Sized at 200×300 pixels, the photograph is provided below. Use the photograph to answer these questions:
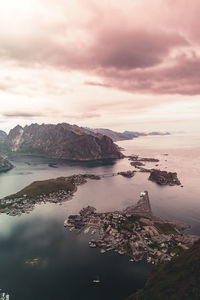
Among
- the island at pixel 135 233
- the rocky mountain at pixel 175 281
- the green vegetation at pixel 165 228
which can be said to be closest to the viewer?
the rocky mountain at pixel 175 281

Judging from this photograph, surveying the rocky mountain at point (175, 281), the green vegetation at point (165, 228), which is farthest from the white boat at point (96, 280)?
the green vegetation at point (165, 228)

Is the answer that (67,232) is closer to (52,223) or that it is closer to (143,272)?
(52,223)

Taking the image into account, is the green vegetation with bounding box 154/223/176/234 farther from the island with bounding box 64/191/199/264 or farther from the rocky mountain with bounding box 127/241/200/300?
the rocky mountain with bounding box 127/241/200/300

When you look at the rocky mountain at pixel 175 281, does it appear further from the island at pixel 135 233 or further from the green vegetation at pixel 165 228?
the green vegetation at pixel 165 228

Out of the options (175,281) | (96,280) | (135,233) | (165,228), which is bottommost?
(96,280)

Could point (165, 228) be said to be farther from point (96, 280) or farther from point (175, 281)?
point (96, 280)

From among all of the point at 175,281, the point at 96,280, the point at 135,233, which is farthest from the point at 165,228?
the point at 96,280
